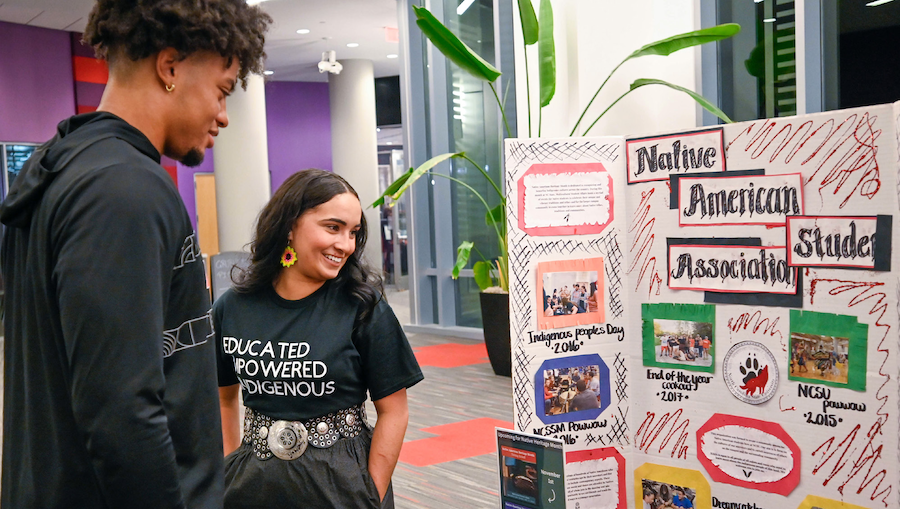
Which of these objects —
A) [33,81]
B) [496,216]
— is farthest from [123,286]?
[33,81]

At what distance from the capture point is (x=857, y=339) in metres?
1.76

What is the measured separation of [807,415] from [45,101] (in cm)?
1048

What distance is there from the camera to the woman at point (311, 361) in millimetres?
1553

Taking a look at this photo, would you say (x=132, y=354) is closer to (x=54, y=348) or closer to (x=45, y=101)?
(x=54, y=348)

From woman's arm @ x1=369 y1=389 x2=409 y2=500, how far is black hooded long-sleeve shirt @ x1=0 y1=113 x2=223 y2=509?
2.00 ft

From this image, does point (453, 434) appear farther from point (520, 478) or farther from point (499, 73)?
point (520, 478)

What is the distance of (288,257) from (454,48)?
2.18m

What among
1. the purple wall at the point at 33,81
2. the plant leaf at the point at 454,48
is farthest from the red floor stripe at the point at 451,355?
the purple wall at the point at 33,81

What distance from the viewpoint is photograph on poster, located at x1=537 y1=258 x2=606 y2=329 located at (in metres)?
2.10

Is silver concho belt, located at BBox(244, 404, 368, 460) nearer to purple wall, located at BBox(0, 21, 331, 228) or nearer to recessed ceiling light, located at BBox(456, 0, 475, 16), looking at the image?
recessed ceiling light, located at BBox(456, 0, 475, 16)

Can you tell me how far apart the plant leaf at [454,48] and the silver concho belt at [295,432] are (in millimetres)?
2295

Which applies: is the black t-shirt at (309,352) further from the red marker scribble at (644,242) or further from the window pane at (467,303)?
the window pane at (467,303)

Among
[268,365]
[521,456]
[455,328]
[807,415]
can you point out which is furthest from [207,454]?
[455,328]

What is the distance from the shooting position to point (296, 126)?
13.8 meters
